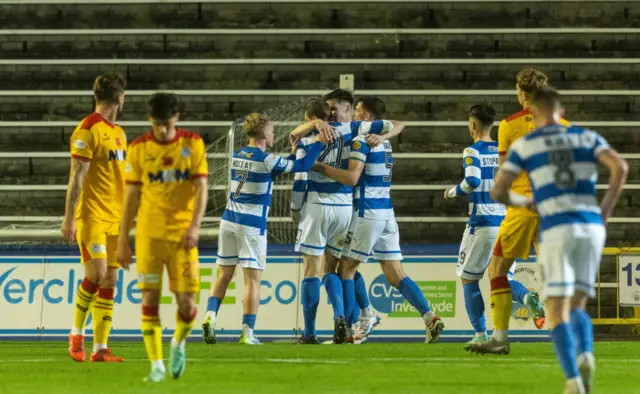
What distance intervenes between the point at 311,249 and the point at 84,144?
3017mm

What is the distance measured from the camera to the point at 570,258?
16.7 ft

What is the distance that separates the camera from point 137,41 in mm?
17656

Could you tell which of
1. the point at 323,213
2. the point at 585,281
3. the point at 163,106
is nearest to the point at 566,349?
the point at 585,281

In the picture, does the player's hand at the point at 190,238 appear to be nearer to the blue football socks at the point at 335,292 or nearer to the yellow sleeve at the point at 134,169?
the yellow sleeve at the point at 134,169

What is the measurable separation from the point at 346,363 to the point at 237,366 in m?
0.76

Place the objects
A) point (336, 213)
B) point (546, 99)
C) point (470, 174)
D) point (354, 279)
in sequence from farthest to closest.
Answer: point (354, 279), point (336, 213), point (470, 174), point (546, 99)

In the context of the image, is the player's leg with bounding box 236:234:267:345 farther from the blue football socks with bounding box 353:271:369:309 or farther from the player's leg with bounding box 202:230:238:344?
the blue football socks with bounding box 353:271:369:309

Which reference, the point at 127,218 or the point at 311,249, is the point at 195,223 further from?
the point at 311,249

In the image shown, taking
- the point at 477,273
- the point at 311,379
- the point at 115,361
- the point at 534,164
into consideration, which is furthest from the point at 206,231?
the point at 534,164

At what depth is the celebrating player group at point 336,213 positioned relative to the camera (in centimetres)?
512

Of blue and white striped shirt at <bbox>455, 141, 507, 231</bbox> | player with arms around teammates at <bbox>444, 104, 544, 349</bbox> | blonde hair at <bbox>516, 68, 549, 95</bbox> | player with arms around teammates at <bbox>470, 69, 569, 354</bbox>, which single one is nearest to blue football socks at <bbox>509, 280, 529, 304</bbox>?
player with arms around teammates at <bbox>444, 104, 544, 349</bbox>

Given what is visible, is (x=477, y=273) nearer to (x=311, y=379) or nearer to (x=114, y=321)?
(x=311, y=379)

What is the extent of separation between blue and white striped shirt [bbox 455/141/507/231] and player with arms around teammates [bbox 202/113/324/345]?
165 centimetres

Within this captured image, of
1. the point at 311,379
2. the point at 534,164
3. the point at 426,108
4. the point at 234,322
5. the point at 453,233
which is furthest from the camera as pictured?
the point at 426,108
